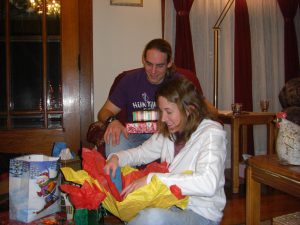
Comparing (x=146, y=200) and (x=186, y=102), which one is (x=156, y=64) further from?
(x=146, y=200)

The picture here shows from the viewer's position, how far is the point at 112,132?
1633 millimetres

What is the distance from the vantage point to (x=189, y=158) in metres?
1.15

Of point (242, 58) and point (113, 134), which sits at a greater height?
point (242, 58)

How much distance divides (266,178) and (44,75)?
82.6 inches

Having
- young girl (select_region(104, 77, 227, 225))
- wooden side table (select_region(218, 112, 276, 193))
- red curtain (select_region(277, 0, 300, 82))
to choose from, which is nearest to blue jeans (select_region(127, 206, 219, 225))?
young girl (select_region(104, 77, 227, 225))

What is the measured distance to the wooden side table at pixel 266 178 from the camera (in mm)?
890

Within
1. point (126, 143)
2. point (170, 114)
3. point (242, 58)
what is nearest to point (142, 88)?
point (126, 143)

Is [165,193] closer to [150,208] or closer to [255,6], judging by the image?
[150,208]

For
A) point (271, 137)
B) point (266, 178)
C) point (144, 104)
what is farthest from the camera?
point (271, 137)

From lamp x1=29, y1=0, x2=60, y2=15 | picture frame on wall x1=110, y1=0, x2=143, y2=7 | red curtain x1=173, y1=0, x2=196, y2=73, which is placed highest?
picture frame on wall x1=110, y1=0, x2=143, y2=7

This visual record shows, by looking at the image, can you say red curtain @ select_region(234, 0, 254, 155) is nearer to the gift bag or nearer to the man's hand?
the man's hand

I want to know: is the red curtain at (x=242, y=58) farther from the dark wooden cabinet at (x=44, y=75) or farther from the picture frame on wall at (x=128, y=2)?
the dark wooden cabinet at (x=44, y=75)

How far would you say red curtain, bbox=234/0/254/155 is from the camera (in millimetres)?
3102

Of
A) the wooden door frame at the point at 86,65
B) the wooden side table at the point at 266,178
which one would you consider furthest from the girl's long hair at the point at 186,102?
the wooden door frame at the point at 86,65
